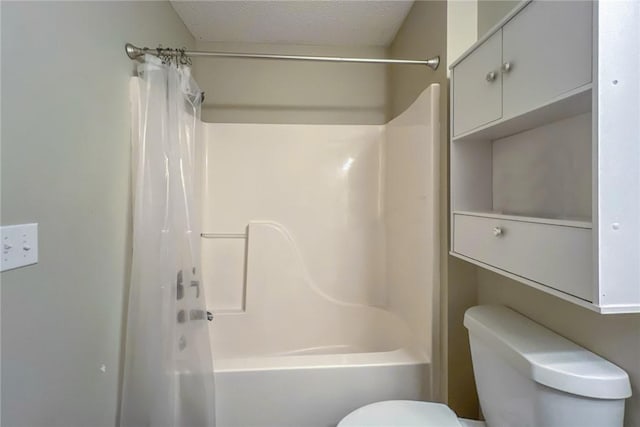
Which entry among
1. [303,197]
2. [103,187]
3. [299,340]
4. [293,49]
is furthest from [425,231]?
[293,49]

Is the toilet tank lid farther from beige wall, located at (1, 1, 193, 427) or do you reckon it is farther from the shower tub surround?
beige wall, located at (1, 1, 193, 427)

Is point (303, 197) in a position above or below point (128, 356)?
above

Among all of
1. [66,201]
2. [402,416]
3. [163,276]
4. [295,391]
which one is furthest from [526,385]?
[66,201]

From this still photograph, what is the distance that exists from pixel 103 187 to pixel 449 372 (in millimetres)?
1601

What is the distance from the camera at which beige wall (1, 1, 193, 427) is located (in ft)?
2.65

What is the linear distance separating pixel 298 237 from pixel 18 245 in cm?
148

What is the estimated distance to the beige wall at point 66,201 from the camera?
808 mm

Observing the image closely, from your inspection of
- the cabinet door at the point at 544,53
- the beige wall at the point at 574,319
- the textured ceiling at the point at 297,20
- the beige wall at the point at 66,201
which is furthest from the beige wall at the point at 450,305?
the beige wall at the point at 66,201

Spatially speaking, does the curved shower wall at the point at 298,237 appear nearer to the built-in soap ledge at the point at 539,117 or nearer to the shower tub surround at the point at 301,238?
the shower tub surround at the point at 301,238

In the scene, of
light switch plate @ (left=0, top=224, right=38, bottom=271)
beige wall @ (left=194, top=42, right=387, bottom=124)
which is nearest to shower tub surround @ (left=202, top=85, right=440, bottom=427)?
beige wall @ (left=194, top=42, right=387, bottom=124)

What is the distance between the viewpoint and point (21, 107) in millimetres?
816

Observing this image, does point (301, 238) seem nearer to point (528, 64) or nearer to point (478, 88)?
point (478, 88)

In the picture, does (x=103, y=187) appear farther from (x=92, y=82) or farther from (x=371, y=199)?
(x=371, y=199)

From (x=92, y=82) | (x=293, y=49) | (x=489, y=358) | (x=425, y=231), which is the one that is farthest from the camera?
(x=293, y=49)
